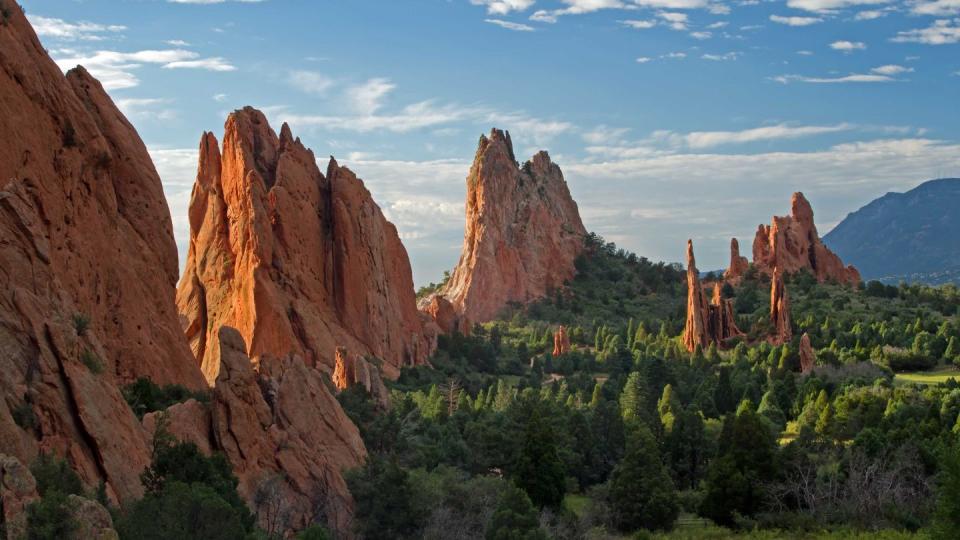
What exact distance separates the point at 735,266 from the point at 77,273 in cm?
10150

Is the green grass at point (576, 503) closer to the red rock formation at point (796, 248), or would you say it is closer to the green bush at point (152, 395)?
the green bush at point (152, 395)

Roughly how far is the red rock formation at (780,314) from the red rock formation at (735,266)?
3075 cm

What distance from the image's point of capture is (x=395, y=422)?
51969 mm

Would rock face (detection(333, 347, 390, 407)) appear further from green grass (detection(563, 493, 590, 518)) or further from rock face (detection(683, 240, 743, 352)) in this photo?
rock face (detection(683, 240, 743, 352))

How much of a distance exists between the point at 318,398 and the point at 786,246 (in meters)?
99.3

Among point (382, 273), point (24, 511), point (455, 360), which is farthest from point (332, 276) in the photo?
point (24, 511)

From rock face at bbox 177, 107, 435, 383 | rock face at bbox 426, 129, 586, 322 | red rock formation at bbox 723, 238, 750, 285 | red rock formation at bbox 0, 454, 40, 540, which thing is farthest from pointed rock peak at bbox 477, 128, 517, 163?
red rock formation at bbox 0, 454, 40, 540

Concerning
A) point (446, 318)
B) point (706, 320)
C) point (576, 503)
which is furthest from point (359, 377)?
point (706, 320)

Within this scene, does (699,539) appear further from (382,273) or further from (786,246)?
(786,246)

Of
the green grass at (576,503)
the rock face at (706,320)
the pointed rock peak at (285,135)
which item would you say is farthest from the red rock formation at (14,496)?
the rock face at (706,320)

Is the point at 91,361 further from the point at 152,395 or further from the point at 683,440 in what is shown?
the point at 683,440

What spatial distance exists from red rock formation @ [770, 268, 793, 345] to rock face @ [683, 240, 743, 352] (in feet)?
15.0

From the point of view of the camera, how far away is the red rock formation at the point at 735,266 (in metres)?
132

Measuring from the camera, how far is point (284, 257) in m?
76.5
